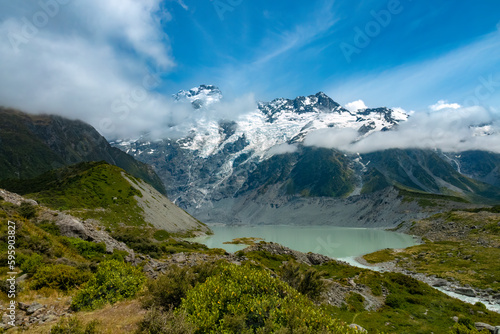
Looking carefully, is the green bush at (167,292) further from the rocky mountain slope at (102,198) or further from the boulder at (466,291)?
the rocky mountain slope at (102,198)

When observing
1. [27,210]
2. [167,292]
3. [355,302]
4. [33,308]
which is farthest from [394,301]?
[27,210]

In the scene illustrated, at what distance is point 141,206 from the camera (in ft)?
350

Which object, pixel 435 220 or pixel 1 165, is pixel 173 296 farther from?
pixel 1 165

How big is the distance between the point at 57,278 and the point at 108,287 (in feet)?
10.8

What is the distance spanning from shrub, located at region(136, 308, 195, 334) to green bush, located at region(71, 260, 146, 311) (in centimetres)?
496

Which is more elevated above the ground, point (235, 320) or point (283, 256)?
point (235, 320)

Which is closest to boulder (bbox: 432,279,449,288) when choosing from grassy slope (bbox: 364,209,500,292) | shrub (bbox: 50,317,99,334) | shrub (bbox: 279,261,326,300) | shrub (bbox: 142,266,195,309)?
grassy slope (bbox: 364,209,500,292)

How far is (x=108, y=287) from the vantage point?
1528 cm

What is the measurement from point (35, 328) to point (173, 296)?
586 cm

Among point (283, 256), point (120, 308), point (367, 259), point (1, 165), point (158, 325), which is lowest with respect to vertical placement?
point (367, 259)

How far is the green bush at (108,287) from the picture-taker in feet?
45.2

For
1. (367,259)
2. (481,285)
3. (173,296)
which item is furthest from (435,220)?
(173,296)
